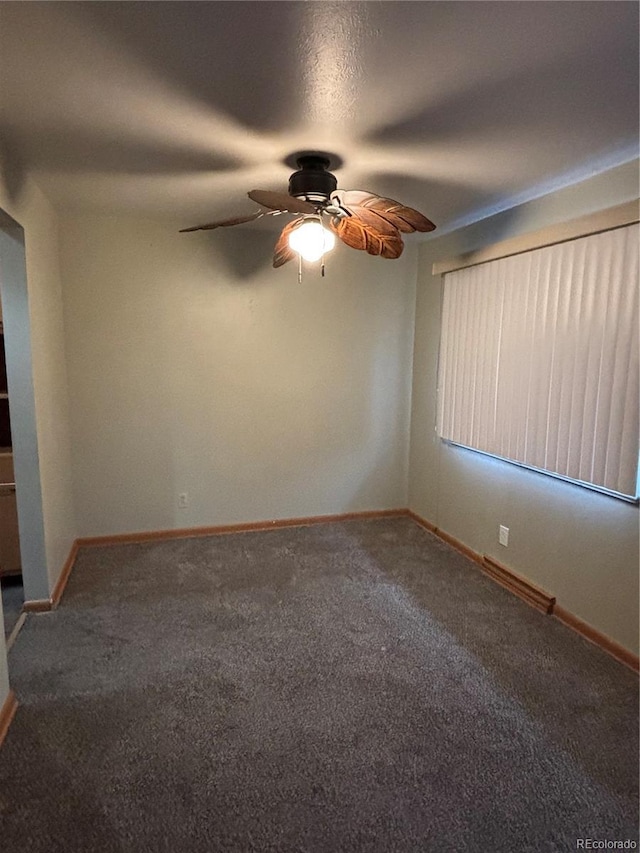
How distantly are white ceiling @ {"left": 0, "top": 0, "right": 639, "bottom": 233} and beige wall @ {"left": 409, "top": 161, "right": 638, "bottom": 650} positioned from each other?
0.29 m

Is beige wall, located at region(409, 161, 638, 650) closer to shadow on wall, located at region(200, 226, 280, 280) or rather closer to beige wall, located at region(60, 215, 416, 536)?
beige wall, located at region(60, 215, 416, 536)

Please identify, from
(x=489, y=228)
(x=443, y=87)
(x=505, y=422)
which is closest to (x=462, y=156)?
(x=443, y=87)

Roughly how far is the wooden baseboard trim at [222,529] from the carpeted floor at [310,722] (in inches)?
21.6

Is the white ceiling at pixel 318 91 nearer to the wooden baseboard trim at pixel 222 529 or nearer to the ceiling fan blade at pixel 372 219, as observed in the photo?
the ceiling fan blade at pixel 372 219

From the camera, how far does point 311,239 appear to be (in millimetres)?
2371

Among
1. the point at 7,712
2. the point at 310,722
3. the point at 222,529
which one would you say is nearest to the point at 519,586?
the point at 310,722

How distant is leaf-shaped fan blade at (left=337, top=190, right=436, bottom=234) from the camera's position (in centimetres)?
214

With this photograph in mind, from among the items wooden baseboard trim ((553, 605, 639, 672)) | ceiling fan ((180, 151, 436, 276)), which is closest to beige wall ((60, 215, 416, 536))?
ceiling fan ((180, 151, 436, 276))

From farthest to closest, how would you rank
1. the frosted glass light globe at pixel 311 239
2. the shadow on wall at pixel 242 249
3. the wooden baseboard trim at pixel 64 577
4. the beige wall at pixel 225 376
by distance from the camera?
the shadow on wall at pixel 242 249, the beige wall at pixel 225 376, the wooden baseboard trim at pixel 64 577, the frosted glass light globe at pixel 311 239

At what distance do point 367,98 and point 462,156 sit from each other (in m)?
0.73

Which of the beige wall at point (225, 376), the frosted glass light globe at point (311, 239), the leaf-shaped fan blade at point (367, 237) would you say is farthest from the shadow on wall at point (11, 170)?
the leaf-shaped fan blade at point (367, 237)

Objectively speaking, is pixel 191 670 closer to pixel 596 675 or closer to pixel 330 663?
pixel 330 663

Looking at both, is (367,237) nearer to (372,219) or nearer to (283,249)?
(372,219)

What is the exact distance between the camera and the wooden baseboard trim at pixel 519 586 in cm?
291
